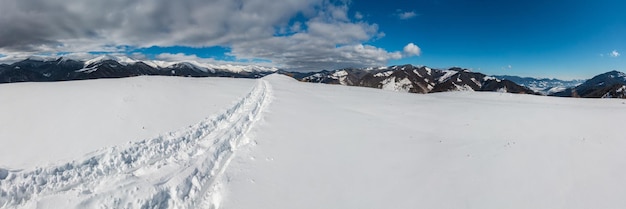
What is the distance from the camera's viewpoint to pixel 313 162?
9.67m

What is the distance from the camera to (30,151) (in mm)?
9062

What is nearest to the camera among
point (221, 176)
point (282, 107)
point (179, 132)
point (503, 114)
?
point (221, 176)

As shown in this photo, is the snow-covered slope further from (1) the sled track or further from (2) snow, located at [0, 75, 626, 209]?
(1) the sled track

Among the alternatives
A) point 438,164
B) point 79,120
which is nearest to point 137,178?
point 79,120

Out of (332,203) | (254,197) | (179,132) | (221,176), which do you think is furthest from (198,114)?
(332,203)

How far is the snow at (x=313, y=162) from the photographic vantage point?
702 cm

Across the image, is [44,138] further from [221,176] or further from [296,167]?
[296,167]

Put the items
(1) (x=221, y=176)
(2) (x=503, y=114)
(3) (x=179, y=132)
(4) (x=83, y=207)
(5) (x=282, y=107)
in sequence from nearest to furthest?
(4) (x=83, y=207)
(1) (x=221, y=176)
(3) (x=179, y=132)
(2) (x=503, y=114)
(5) (x=282, y=107)

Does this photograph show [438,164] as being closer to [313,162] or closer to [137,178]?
[313,162]

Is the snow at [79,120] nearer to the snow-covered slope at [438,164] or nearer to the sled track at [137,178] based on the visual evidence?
the sled track at [137,178]

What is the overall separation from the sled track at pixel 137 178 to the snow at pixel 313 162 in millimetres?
35

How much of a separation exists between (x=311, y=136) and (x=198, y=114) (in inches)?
259

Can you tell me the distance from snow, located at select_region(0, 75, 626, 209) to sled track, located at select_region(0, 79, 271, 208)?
0.12ft

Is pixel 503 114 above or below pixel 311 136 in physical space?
above
